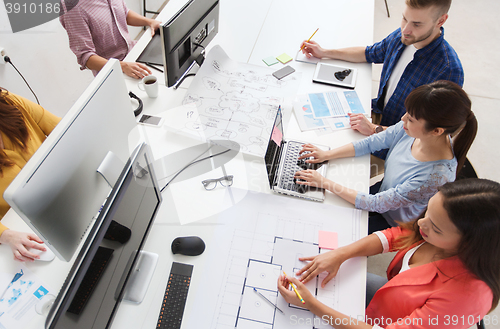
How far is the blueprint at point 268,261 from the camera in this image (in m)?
1.09

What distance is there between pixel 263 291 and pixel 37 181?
0.79m

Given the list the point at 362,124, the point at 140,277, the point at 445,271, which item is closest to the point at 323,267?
the point at 445,271

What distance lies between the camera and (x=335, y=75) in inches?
76.2

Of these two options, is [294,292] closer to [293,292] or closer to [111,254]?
[293,292]

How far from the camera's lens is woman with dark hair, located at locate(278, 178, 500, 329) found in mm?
942

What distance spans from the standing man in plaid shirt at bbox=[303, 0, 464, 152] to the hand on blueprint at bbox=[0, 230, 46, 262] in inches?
58.8

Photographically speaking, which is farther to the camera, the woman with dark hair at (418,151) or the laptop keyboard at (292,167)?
the laptop keyboard at (292,167)

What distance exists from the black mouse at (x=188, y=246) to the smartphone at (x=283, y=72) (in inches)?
43.9

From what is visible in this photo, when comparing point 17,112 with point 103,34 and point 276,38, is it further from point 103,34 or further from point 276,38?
point 276,38

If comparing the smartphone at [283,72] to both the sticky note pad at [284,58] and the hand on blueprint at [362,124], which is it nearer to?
the sticky note pad at [284,58]

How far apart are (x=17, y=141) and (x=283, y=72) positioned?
1396 mm

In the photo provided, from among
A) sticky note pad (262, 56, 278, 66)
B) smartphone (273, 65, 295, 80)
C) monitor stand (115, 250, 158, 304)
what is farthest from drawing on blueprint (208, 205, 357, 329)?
sticky note pad (262, 56, 278, 66)

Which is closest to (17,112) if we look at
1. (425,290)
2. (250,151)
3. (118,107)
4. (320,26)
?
(118,107)

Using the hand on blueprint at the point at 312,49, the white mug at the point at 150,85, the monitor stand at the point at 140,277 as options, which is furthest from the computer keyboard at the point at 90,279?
the hand on blueprint at the point at 312,49
